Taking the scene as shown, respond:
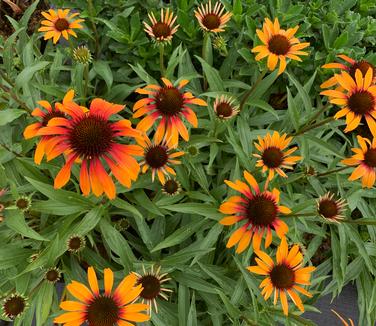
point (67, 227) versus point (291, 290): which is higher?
point (67, 227)

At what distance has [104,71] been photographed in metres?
1.55

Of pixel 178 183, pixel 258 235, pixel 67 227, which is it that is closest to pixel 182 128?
pixel 178 183

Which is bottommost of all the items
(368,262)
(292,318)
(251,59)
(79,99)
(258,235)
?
(292,318)

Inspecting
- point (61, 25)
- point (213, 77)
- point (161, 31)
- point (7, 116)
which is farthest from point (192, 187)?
point (61, 25)

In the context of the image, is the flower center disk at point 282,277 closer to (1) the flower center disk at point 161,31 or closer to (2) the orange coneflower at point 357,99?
(2) the orange coneflower at point 357,99

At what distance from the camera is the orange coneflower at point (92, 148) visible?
2.79 feet

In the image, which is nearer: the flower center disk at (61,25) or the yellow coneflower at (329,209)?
the yellow coneflower at (329,209)

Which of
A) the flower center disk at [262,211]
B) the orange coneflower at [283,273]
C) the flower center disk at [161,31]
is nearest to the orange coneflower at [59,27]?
the flower center disk at [161,31]

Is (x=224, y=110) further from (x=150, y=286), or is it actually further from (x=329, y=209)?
(x=150, y=286)

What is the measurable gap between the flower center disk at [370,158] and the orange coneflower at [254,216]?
30cm

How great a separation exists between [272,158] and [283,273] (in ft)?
1.07

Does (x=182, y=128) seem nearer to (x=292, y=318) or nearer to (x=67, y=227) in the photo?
(x=67, y=227)

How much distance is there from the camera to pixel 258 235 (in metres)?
0.97

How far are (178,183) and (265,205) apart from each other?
0.36 m
